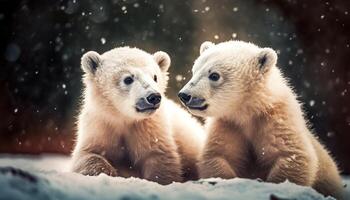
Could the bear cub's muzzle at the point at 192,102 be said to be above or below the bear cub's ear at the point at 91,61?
below

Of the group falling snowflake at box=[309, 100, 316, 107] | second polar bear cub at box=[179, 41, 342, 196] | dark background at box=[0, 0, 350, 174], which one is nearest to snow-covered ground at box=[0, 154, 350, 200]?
second polar bear cub at box=[179, 41, 342, 196]

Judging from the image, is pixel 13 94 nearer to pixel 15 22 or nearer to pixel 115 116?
pixel 15 22

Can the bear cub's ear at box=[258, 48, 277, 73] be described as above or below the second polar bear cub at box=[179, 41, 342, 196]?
above

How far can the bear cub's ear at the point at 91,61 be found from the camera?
1936mm

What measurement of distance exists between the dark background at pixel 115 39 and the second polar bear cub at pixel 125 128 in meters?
0.22

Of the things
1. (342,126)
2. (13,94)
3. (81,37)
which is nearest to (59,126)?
(13,94)

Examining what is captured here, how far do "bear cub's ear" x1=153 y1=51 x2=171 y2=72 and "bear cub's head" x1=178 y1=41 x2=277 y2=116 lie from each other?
191mm

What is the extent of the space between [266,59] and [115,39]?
22.9 inches

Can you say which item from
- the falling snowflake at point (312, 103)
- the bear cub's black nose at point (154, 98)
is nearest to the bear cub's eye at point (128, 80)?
the bear cub's black nose at point (154, 98)

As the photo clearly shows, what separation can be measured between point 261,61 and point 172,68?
48cm

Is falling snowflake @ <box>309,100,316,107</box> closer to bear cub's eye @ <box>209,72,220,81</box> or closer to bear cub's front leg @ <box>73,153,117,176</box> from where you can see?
bear cub's eye @ <box>209,72,220,81</box>

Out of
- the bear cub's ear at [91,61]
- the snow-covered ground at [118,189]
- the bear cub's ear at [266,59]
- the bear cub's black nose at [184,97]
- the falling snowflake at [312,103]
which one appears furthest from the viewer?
the falling snowflake at [312,103]

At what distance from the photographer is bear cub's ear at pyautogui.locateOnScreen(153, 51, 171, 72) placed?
79.7 inches

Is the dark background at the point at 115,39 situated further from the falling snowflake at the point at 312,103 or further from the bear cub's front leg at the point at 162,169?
the bear cub's front leg at the point at 162,169
